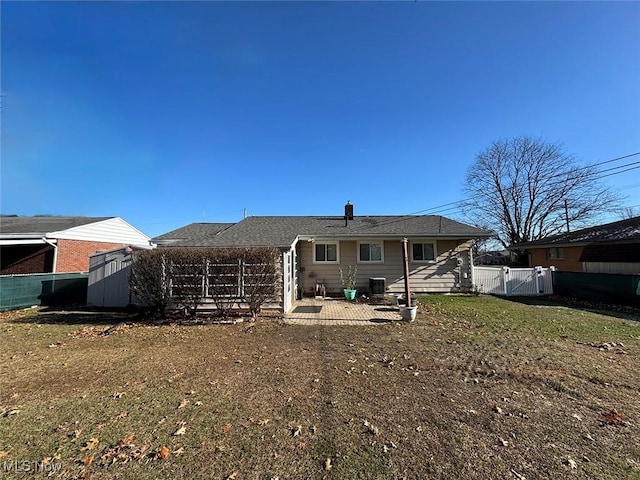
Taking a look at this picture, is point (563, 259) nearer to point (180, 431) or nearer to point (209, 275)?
point (209, 275)

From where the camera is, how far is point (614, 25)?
29.7 ft

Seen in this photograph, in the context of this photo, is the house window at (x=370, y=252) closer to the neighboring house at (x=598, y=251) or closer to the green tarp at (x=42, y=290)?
the neighboring house at (x=598, y=251)

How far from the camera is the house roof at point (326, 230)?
Answer: 12.4 m

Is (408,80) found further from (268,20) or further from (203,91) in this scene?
(203,91)

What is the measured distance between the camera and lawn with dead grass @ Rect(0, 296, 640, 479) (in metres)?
2.77

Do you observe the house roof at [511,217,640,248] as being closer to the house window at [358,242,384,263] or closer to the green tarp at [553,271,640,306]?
the green tarp at [553,271,640,306]

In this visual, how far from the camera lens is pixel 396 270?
15.1 metres

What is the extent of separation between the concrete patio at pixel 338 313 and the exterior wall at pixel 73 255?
12683 millimetres

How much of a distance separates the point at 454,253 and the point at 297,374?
1260 cm

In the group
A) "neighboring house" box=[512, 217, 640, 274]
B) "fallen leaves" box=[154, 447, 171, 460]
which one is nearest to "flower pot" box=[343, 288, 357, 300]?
"fallen leaves" box=[154, 447, 171, 460]

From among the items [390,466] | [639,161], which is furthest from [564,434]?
[639,161]

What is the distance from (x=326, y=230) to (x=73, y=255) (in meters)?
13.8

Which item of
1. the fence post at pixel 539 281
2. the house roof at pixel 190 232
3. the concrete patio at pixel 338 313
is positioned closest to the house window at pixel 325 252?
the concrete patio at pixel 338 313

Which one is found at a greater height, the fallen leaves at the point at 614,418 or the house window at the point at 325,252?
the house window at the point at 325,252
